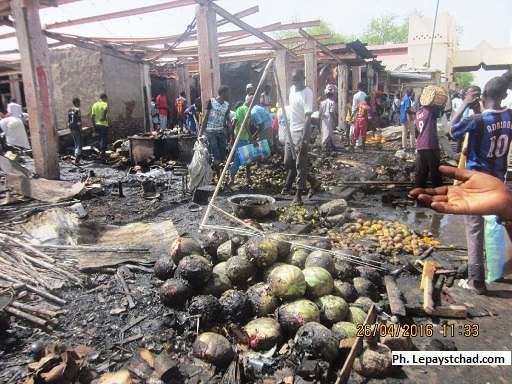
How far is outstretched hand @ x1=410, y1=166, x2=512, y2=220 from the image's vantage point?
2.63m

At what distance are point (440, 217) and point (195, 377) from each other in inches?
223

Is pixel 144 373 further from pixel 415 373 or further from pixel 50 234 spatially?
pixel 50 234

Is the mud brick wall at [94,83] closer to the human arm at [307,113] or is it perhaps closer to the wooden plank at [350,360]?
the human arm at [307,113]

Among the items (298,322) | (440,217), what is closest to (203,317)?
(298,322)

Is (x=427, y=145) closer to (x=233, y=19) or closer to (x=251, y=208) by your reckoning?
(x=251, y=208)

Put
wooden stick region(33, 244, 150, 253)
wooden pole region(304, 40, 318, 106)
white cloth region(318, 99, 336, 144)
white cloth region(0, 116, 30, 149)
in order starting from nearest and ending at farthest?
wooden stick region(33, 244, 150, 253) < white cloth region(0, 116, 30, 149) < white cloth region(318, 99, 336, 144) < wooden pole region(304, 40, 318, 106)

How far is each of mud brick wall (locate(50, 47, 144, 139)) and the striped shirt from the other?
570 inches

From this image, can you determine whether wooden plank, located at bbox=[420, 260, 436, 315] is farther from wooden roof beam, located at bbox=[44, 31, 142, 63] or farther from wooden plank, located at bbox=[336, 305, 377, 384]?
wooden roof beam, located at bbox=[44, 31, 142, 63]

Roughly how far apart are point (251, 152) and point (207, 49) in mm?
3187

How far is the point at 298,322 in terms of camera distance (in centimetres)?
326

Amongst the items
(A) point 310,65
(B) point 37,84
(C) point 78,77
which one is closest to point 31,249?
(B) point 37,84

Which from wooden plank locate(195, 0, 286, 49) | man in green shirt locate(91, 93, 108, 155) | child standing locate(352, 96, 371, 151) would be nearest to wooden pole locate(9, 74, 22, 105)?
man in green shirt locate(91, 93, 108, 155)

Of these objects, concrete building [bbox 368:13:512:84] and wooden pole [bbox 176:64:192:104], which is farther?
concrete building [bbox 368:13:512:84]

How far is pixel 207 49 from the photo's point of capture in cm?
976
